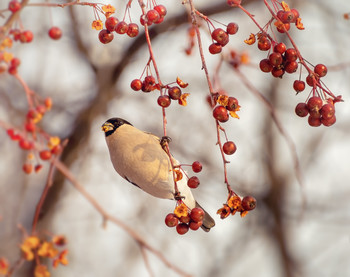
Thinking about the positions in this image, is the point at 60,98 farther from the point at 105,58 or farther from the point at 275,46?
the point at 275,46

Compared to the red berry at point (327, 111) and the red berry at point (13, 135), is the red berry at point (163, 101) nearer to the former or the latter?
the red berry at point (327, 111)

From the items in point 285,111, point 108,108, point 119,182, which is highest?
point 285,111

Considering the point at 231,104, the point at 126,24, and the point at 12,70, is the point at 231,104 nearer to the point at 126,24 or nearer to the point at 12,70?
the point at 126,24

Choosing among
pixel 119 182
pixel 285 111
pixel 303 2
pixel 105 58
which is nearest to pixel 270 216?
pixel 285 111

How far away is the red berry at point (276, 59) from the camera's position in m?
0.77

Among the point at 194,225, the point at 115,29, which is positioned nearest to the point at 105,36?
the point at 115,29

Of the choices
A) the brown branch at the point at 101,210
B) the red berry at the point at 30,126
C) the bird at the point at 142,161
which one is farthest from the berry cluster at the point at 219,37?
the red berry at the point at 30,126

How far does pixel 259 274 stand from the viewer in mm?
5168

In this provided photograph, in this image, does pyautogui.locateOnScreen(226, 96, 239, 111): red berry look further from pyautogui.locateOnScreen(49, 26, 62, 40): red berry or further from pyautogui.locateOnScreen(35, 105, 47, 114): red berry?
pyautogui.locateOnScreen(49, 26, 62, 40): red berry

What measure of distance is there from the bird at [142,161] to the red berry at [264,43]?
278 mm

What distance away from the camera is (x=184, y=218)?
762 millimetres

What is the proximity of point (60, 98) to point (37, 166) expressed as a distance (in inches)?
65.0

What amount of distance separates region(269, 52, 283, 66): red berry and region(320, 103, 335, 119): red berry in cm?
11

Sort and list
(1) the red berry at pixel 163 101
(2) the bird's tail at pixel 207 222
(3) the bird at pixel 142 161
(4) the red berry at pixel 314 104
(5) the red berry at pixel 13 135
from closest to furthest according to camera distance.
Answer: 1. (1) the red berry at pixel 163 101
2. (4) the red berry at pixel 314 104
3. (3) the bird at pixel 142 161
4. (2) the bird's tail at pixel 207 222
5. (5) the red berry at pixel 13 135
